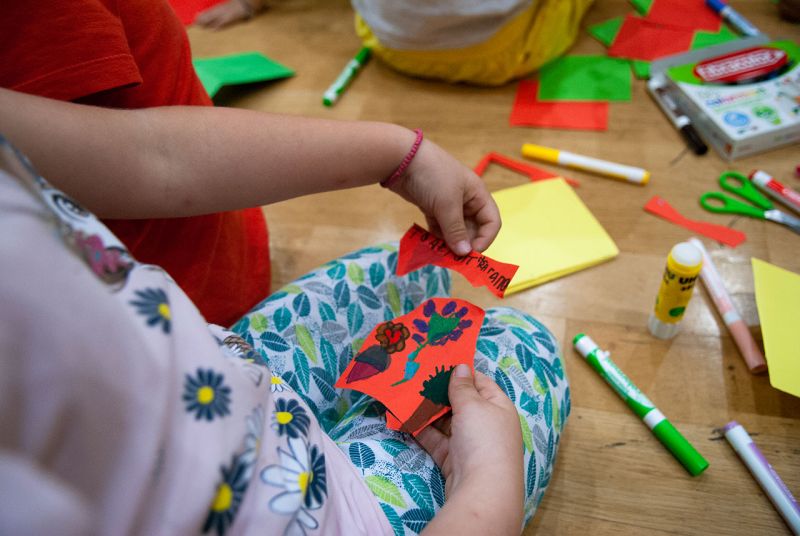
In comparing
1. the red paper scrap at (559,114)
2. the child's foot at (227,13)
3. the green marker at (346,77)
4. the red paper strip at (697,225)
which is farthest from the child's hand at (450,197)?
the child's foot at (227,13)

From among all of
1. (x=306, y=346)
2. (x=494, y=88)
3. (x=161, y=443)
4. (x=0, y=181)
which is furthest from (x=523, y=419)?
(x=494, y=88)

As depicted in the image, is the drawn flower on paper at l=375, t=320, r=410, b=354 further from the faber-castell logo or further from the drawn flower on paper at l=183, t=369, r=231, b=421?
the faber-castell logo

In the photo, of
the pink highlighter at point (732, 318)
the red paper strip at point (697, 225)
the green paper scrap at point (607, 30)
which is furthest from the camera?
the green paper scrap at point (607, 30)

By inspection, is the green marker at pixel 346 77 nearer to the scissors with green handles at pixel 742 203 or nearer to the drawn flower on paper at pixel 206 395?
the scissors with green handles at pixel 742 203

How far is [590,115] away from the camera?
1.15m

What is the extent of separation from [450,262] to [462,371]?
0.14m

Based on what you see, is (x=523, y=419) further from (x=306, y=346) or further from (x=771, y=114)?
(x=771, y=114)

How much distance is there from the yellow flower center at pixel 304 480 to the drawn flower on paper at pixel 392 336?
234 millimetres

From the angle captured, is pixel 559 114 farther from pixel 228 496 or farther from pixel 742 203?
pixel 228 496

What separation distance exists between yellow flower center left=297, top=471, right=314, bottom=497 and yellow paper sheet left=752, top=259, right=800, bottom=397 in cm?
58

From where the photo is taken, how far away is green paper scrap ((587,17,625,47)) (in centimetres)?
130

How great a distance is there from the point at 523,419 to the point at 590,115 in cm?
77

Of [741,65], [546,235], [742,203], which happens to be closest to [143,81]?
[546,235]

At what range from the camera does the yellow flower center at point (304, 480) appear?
1.36ft
